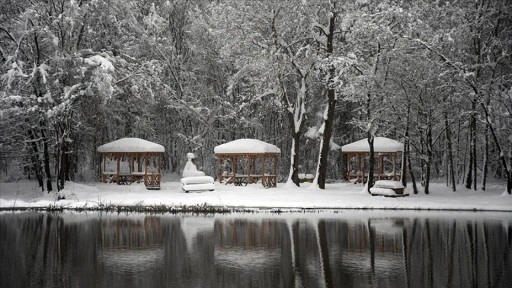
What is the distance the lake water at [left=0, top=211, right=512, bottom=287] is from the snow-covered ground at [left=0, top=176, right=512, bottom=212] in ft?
11.9

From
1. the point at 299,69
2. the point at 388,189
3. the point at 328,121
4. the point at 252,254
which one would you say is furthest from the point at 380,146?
the point at 252,254

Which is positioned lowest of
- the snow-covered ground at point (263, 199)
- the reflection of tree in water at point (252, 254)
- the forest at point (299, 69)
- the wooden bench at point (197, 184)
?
the reflection of tree in water at point (252, 254)

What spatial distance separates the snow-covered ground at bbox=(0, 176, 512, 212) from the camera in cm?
2583

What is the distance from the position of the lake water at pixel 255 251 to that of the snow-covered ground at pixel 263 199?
11.9 ft

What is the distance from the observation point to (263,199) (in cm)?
2816

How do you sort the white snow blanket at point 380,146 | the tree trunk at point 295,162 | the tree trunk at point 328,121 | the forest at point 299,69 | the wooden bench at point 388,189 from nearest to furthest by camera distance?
the forest at point 299,69, the wooden bench at point 388,189, the tree trunk at point 328,121, the tree trunk at point 295,162, the white snow blanket at point 380,146

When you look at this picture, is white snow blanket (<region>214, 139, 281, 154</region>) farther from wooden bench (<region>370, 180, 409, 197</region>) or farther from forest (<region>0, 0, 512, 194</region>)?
wooden bench (<region>370, 180, 409, 197</region>)

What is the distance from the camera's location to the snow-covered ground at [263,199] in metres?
25.8

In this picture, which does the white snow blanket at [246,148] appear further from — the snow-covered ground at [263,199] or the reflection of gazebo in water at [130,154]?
the reflection of gazebo in water at [130,154]

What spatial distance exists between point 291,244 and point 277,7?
836 inches

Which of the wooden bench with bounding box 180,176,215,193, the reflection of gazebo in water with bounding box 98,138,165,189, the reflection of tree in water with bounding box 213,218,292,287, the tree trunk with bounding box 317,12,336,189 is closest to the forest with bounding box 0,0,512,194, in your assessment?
the tree trunk with bounding box 317,12,336,189

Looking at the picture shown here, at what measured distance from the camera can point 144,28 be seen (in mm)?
44062

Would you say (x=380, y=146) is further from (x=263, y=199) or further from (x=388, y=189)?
(x=263, y=199)

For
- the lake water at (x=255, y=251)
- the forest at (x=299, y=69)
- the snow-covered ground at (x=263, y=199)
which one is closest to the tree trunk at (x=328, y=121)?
the forest at (x=299, y=69)
